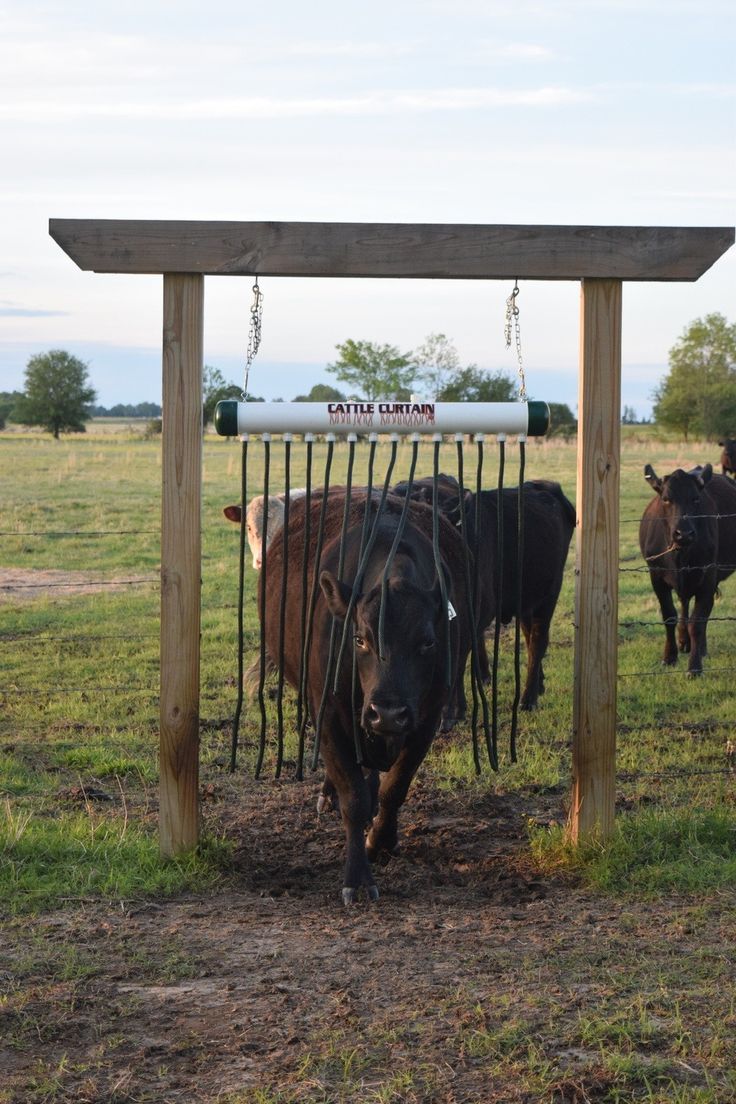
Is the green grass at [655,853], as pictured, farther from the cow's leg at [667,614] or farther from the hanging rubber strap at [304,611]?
the cow's leg at [667,614]

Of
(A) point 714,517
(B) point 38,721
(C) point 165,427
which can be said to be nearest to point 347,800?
(C) point 165,427

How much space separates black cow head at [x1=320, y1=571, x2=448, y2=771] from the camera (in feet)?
16.0

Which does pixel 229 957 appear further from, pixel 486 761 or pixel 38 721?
pixel 38 721

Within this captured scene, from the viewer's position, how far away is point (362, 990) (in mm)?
4168

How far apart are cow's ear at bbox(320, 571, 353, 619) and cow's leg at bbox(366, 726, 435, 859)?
2.38ft

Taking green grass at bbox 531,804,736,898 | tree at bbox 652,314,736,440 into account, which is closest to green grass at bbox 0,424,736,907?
green grass at bbox 531,804,736,898

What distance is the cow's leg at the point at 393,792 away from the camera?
5.64 meters

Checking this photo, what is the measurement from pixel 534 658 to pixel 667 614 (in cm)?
251

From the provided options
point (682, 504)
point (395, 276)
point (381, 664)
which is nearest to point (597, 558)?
point (381, 664)

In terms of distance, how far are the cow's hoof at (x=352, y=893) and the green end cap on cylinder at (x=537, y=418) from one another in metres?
2.08

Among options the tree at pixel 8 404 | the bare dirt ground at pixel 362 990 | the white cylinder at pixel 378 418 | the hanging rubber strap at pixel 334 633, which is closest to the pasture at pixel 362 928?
the bare dirt ground at pixel 362 990

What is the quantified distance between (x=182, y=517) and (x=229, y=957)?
6.48ft

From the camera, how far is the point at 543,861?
18.7ft

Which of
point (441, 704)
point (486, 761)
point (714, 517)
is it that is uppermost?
point (714, 517)
